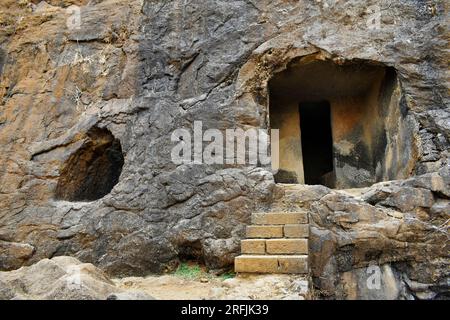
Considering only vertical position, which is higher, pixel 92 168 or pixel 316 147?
pixel 316 147

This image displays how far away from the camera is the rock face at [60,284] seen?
2.93 m

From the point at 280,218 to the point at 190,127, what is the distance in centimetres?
210

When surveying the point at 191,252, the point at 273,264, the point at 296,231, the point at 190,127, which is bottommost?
the point at 273,264

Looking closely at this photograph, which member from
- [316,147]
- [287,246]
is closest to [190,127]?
[287,246]

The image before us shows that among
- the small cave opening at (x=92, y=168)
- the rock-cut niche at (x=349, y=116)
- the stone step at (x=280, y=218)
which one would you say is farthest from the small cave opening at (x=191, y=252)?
the rock-cut niche at (x=349, y=116)

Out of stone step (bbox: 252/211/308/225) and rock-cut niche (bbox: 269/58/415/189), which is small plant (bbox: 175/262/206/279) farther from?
rock-cut niche (bbox: 269/58/415/189)

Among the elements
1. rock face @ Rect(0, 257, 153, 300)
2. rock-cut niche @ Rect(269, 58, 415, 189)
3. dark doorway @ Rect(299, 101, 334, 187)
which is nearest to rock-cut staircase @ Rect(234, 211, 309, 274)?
rock face @ Rect(0, 257, 153, 300)

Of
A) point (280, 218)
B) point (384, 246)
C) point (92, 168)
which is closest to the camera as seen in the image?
point (280, 218)

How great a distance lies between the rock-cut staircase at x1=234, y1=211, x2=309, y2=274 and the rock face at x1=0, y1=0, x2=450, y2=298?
503 millimetres

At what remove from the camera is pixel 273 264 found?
381cm

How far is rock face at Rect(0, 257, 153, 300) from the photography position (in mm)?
2928

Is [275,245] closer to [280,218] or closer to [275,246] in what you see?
[275,246]

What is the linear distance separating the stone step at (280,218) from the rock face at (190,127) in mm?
422

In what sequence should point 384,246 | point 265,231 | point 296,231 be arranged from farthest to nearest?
point 384,246, point 265,231, point 296,231
